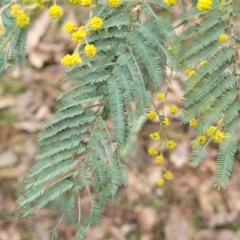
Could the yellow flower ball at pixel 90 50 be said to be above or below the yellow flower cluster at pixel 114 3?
below

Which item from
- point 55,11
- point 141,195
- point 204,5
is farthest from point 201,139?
point 141,195

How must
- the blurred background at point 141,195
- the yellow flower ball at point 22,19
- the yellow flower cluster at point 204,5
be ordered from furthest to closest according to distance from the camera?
1. the blurred background at point 141,195
2. the yellow flower cluster at point 204,5
3. the yellow flower ball at point 22,19

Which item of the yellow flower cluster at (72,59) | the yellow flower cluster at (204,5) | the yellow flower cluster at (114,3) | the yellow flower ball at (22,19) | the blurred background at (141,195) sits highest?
the yellow flower ball at (22,19)

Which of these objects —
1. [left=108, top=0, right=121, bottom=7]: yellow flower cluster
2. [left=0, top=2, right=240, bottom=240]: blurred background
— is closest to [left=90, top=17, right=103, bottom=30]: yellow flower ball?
[left=108, top=0, right=121, bottom=7]: yellow flower cluster

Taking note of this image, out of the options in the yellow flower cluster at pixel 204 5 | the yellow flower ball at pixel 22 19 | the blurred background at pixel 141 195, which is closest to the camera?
the yellow flower ball at pixel 22 19

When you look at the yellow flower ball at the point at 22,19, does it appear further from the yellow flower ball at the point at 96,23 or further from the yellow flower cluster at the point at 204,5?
the yellow flower cluster at the point at 204,5

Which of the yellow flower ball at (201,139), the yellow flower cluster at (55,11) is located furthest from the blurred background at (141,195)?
the yellow flower cluster at (55,11)

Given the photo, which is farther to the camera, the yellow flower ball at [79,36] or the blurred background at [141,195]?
the blurred background at [141,195]

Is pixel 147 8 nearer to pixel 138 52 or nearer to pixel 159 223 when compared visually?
pixel 138 52
